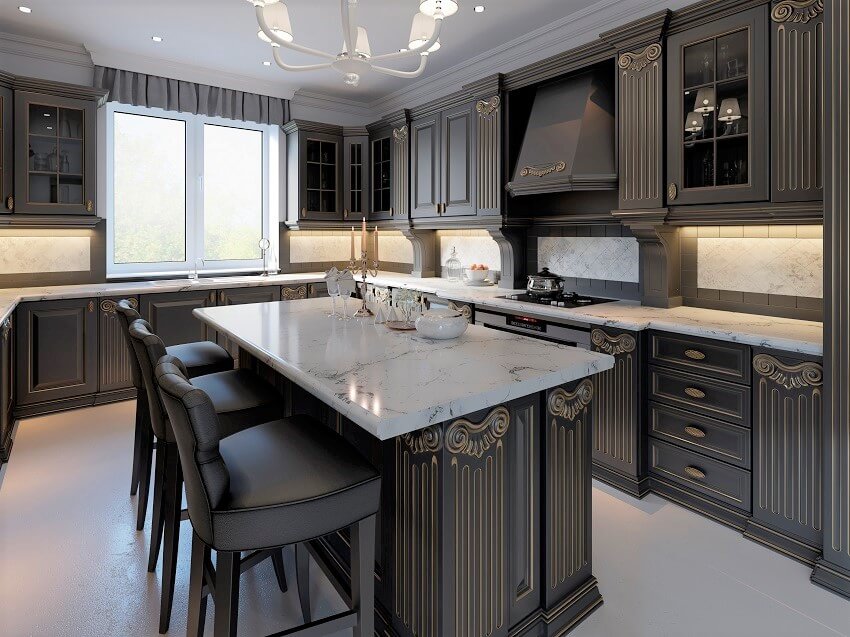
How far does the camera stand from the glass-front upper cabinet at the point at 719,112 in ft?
8.71

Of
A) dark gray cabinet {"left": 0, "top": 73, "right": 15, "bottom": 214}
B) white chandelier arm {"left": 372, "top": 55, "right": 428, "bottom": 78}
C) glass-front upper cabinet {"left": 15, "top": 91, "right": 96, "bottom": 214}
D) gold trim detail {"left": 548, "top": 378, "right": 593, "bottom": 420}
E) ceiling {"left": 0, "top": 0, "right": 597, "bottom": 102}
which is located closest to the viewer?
gold trim detail {"left": 548, "top": 378, "right": 593, "bottom": 420}

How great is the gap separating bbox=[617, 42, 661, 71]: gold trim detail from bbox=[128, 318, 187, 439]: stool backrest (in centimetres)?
289

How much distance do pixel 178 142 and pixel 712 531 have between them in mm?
5345

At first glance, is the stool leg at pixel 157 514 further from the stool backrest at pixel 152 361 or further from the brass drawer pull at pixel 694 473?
the brass drawer pull at pixel 694 473

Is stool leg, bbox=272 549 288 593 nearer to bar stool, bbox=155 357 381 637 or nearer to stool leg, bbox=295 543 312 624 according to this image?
stool leg, bbox=295 543 312 624

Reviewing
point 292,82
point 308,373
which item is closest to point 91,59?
point 292,82

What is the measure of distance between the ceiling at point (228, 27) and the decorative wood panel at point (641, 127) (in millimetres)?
823

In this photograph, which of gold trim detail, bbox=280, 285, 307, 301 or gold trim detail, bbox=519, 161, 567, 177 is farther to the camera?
gold trim detail, bbox=280, 285, 307, 301

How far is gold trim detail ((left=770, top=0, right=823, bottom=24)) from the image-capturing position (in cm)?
244

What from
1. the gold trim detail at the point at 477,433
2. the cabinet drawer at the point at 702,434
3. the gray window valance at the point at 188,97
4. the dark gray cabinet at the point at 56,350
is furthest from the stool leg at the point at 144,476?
the gray window valance at the point at 188,97

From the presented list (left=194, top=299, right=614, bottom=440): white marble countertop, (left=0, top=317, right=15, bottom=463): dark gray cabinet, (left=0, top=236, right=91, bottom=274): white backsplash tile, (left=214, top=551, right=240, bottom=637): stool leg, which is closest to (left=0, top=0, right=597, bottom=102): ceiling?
(left=0, top=236, right=91, bottom=274): white backsplash tile

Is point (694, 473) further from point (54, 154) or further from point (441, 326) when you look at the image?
point (54, 154)

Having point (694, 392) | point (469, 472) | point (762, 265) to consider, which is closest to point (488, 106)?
point (762, 265)

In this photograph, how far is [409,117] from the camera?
202 inches
